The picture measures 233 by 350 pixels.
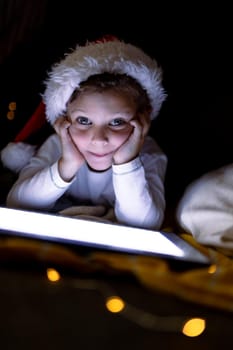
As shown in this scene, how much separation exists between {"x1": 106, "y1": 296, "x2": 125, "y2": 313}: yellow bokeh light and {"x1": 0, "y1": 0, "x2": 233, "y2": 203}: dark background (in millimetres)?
338

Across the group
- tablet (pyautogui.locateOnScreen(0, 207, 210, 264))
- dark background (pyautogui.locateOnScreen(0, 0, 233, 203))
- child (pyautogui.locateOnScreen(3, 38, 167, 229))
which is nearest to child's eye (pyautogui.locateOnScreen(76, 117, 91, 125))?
child (pyautogui.locateOnScreen(3, 38, 167, 229))

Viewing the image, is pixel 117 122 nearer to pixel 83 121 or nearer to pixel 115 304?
pixel 83 121

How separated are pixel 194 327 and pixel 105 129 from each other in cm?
32

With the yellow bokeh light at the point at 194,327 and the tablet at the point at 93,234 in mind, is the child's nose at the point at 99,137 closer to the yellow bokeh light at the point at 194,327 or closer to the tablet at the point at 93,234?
the tablet at the point at 93,234

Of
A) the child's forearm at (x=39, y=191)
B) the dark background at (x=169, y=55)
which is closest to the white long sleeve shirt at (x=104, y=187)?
the child's forearm at (x=39, y=191)

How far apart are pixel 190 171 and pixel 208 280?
1.13 feet

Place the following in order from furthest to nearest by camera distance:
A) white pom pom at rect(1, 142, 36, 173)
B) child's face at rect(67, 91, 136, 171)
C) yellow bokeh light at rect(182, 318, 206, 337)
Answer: white pom pom at rect(1, 142, 36, 173)
child's face at rect(67, 91, 136, 171)
yellow bokeh light at rect(182, 318, 206, 337)

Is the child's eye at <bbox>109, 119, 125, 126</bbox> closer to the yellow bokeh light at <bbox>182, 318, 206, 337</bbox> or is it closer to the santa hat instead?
the santa hat

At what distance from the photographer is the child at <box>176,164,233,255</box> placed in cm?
84

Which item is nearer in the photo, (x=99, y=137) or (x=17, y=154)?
(x=99, y=137)

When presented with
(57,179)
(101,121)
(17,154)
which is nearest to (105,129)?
(101,121)

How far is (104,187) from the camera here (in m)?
0.94

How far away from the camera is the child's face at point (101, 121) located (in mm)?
819

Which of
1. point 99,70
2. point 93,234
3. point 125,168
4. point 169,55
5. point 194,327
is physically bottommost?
point 194,327
